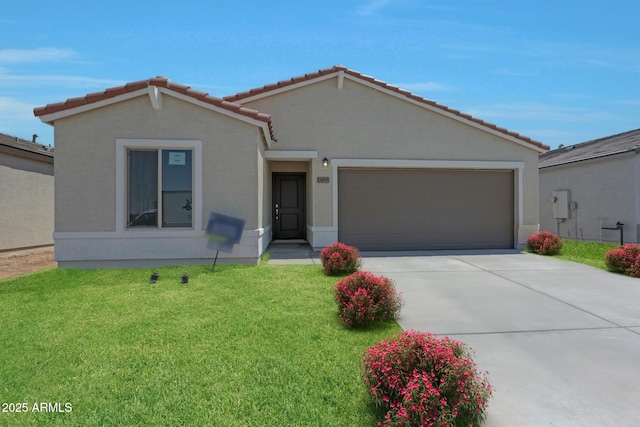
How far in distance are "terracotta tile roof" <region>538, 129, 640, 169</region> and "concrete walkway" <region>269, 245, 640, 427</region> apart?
8.49 metres

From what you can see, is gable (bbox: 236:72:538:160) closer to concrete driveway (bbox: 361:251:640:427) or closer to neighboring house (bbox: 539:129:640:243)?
concrete driveway (bbox: 361:251:640:427)

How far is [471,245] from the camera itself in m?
10.7

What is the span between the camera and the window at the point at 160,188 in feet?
24.4

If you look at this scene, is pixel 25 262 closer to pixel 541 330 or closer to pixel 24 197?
pixel 24 197

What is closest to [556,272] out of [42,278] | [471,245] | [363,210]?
[471,245]

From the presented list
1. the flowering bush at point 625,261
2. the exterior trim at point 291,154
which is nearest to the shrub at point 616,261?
the flowering bush at point 625,261

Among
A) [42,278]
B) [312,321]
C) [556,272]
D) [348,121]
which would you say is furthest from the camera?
[348,121]

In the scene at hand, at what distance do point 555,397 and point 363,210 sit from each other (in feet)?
25.6

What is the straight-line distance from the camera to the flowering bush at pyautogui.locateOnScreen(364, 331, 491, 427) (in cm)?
223

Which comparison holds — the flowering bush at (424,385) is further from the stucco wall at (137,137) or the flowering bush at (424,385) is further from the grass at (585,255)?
the grass at (585,255)

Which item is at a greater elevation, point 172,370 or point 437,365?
point 437,365

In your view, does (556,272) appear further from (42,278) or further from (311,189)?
(42,278)

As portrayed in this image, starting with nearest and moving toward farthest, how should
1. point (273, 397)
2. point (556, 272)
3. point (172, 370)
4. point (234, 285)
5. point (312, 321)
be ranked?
1. point (273, 397)
2. point (172, 370)
3. point (312, 321)
4. point (234, 285)
5. point (556, 272)

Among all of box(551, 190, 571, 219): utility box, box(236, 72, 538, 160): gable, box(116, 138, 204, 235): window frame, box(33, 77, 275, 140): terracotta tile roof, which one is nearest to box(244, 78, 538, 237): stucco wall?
box(236, 72, 538, 160): gable
